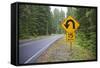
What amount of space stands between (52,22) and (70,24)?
0.29 meters

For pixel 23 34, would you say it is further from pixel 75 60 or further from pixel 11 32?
pixel 75 60

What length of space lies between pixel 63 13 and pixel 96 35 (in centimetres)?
66

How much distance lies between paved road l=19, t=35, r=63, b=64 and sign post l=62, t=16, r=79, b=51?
0.27 meters

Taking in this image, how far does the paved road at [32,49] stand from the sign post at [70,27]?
0.89 ft

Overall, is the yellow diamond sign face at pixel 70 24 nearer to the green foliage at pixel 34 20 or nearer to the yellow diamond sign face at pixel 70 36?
the yellow diamond sign face at pixel 70 36

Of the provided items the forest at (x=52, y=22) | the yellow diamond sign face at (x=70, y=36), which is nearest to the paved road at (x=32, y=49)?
the forest at (x=52, y=22)

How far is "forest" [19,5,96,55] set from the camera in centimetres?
390

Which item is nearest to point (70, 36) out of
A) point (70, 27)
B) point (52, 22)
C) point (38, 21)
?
point (70, 27)

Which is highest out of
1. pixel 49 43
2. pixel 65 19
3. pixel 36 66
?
pixel 65 19

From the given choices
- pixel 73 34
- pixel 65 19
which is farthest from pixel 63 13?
pixel 73 34

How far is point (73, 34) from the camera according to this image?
4.31 m

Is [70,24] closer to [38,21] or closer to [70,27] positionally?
[70,27]

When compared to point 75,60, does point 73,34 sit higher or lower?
higher

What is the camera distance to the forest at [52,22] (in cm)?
390
